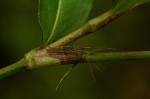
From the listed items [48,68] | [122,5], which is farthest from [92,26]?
[48,68]

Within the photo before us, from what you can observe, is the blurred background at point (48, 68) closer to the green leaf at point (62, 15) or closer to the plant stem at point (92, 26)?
the green leaf at point (62, 15)

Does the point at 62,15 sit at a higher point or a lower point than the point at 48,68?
higher

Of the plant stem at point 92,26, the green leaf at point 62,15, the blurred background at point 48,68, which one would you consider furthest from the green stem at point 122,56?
the blurred background at point 48,68

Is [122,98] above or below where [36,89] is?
below

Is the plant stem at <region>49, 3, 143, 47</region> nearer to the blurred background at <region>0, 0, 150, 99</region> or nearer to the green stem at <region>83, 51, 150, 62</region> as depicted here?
the green stem at <region>83, 51, 150, 62</region>

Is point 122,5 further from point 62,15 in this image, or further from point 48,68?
point 48,68

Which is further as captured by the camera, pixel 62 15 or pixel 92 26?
pixel 62 15

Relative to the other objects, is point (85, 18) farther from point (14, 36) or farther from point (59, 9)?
point (14, 36)

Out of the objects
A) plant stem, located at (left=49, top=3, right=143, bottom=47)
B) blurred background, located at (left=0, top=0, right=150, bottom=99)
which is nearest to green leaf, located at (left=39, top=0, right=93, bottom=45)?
plant stem, located at (left=49, top=3, right=143, bottom=47)

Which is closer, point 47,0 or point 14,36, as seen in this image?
point 47,0

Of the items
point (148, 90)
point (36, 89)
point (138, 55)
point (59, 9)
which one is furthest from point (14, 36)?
point (138, 55)
